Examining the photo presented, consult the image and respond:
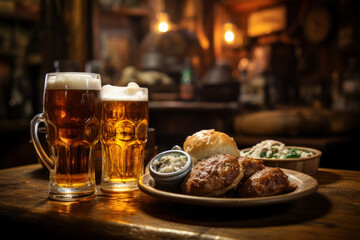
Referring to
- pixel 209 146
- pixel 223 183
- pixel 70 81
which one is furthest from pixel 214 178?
pixel 70 81

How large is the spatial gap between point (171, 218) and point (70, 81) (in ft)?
1.84

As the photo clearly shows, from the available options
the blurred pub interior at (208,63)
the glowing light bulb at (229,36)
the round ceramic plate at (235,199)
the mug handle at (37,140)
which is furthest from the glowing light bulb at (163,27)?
the round ceramic plate at (235,199)

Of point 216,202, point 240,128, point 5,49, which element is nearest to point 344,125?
point 240,128

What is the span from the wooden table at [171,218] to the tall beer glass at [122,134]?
0.10 metres

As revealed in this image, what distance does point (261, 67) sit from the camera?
26.5ft

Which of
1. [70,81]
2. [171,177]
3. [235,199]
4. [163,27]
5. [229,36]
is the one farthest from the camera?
[229,36]

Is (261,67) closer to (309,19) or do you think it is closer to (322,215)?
(309,19)

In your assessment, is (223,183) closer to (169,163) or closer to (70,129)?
(169,163)

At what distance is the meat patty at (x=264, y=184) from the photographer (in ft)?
3.44

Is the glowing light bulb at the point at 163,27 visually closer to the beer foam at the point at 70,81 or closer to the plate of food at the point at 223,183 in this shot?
the beer foam at the point at 70,81

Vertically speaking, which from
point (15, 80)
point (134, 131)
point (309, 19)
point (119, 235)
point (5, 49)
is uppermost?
point (309, 19)

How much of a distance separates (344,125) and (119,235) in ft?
9.67

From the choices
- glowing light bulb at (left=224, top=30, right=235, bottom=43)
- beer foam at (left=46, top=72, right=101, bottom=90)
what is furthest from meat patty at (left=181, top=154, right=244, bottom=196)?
glowing light bulb at (left=224, top=30, right=235, bottom=43)

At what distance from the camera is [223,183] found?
106cm
